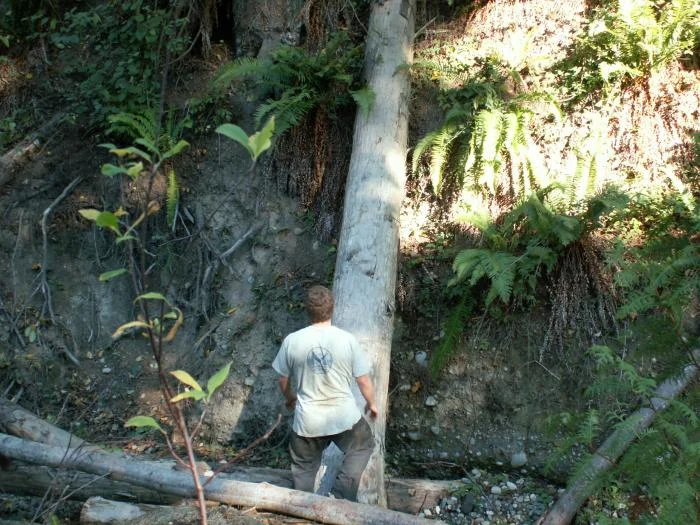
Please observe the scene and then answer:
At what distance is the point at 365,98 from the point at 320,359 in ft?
11.7

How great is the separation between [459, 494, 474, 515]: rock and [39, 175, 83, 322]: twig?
5365 millimetres

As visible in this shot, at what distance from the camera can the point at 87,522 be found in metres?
4.97

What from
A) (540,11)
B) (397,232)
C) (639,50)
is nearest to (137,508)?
(397,232)

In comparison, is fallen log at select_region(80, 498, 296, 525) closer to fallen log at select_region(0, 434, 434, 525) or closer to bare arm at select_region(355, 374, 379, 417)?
fallen log at select_region(0, 434, 434, 525)

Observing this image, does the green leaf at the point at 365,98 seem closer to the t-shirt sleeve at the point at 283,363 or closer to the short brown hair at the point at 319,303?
the short brown hair at the point at 319,303

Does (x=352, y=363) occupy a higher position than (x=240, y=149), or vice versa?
(x=240, y=149)

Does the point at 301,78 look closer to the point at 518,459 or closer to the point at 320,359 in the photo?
the point at 320,359

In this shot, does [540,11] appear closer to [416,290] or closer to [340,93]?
[340,93]

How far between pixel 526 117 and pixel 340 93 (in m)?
2.27

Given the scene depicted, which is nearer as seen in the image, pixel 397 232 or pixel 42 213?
pixel 397 232

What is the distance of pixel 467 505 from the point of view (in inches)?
258

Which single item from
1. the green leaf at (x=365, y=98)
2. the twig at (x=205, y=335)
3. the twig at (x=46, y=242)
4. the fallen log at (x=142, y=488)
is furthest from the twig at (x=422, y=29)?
the fallen log at (x=142, y=488)

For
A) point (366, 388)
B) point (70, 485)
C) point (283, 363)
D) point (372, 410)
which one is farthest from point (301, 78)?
point (70, 485)

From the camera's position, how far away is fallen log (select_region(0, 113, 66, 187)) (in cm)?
924
